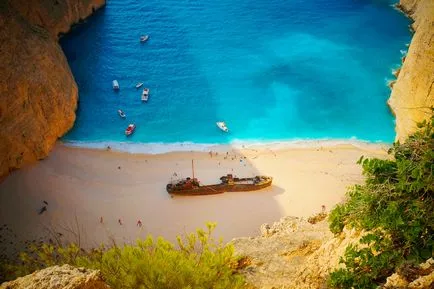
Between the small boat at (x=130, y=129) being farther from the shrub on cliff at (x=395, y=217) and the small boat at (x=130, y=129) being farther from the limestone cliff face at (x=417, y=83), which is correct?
the shrub on cliff at (x=395, y=217)

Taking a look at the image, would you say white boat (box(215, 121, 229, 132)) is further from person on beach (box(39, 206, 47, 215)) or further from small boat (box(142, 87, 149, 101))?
person on beach (box(39, 206, 47, 215))

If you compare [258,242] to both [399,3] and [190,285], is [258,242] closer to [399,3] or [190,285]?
[190,285]

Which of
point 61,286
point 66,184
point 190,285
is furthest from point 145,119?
point 61,286

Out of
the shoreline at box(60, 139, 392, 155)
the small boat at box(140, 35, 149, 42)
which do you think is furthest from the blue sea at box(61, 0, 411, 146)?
the small boat at box(140, 35, 149, 42)

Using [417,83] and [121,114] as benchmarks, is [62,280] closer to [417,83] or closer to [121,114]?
[417,83]

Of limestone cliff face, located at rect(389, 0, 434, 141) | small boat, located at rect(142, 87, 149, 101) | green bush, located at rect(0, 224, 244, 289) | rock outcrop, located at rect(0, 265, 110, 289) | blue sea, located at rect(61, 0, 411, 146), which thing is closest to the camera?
rock outcrop, located at rect(0, 265, 110, 289)
